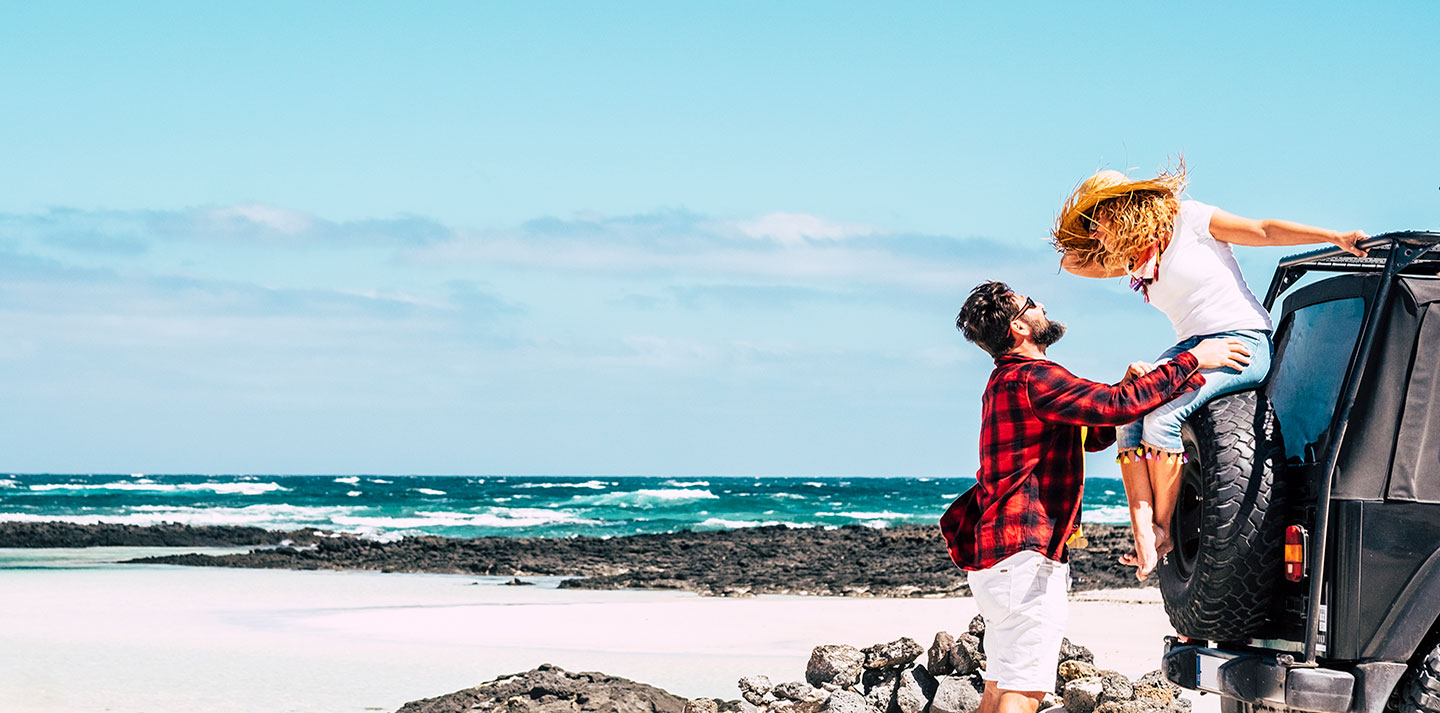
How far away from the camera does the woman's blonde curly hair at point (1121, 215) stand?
4758mm

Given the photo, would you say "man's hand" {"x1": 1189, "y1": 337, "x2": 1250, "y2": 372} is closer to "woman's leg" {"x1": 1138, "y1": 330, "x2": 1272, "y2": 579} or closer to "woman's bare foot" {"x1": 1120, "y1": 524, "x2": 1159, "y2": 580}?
"woman's leg" {"x1": 1138, "y1": 330, "x2": 1272, "y2": 579}

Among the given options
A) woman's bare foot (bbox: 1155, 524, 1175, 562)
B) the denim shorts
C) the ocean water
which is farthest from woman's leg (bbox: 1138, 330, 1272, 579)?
the ocean water

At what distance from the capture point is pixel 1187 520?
4895mm

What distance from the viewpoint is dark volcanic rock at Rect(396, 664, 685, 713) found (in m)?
8.29

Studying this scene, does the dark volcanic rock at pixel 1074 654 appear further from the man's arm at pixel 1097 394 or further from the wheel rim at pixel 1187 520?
the man's arm at pixel 1097 394

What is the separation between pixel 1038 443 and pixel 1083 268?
2.70 feet

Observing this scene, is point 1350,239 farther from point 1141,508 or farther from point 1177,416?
point 1141,508

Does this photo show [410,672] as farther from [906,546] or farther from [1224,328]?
[906,546]

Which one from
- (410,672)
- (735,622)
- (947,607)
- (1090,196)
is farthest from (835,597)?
(1090,196)

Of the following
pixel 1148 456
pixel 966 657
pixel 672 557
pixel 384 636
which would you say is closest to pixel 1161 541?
pixel 1148 456

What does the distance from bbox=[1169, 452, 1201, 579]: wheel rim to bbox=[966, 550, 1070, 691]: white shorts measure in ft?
2.15

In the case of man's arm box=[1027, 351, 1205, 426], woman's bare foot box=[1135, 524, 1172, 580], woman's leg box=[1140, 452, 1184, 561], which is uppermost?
man's arm box=[1027, 351, 1205, 426]

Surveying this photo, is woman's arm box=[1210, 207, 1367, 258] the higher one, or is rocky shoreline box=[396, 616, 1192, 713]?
woman's arm box=[1210, 207, 1367, 258]

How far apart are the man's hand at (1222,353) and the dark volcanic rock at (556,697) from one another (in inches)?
182
